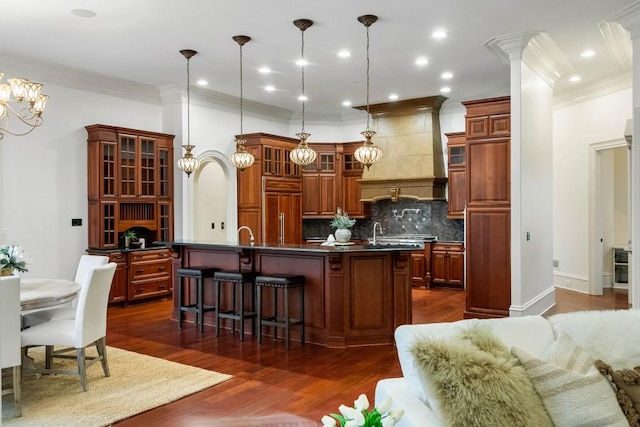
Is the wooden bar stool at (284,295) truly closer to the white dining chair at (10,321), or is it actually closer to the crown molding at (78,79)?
the white dining chair at (10,321)

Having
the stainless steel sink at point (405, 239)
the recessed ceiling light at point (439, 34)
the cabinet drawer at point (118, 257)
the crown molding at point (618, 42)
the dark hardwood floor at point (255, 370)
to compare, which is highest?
the recessed ceiling light at point (439, 34)

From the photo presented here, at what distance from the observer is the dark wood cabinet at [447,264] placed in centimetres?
868

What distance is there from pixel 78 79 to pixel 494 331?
673cm

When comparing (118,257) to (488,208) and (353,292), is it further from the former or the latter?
(488,208)

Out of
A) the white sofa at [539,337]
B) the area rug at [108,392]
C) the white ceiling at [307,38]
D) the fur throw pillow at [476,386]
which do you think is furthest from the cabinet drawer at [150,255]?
the fur throw pillow at [476,386]

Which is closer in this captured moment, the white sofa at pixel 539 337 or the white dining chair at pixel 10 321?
the white sofa at pixel 539 337

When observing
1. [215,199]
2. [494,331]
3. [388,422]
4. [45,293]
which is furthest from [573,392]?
[215,199]

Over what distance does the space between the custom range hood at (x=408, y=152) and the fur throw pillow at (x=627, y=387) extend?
22.8ft

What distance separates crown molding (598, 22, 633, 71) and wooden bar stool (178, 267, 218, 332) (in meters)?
5.00

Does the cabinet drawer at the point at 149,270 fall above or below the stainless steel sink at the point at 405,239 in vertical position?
below

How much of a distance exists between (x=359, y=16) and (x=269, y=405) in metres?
3.71

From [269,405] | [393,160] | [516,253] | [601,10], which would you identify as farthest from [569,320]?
[393,160]

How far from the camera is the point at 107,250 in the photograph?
696 centimetres

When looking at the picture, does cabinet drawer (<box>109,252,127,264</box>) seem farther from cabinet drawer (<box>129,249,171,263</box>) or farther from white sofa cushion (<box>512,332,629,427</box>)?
white sofa cushion (<box>512,332,629,427</box>)
